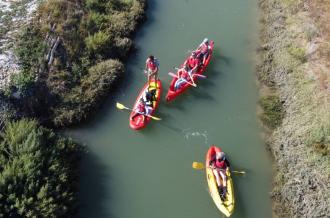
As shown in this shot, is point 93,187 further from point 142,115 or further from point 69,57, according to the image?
point 69,57

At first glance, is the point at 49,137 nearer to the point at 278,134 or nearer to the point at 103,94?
the point at 103,94

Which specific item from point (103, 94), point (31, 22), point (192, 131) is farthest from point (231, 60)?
point (31, 22)

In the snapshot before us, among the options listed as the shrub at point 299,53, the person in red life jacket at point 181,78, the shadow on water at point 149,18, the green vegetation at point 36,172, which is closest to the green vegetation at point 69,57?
the shadow on water at point 149,18

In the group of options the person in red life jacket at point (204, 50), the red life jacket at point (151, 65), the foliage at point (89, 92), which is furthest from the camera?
the person in red life jacket at point (204, 50)

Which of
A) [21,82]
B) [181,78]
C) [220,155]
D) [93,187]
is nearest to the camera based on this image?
[93,187]

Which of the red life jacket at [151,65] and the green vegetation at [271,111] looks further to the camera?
the red life jacket at [151,65]

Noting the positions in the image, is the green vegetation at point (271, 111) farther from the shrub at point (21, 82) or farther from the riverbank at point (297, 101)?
the shrub at point (21, 82)

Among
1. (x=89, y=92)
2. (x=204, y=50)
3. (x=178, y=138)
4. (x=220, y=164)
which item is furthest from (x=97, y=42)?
(x=220, y=164)
